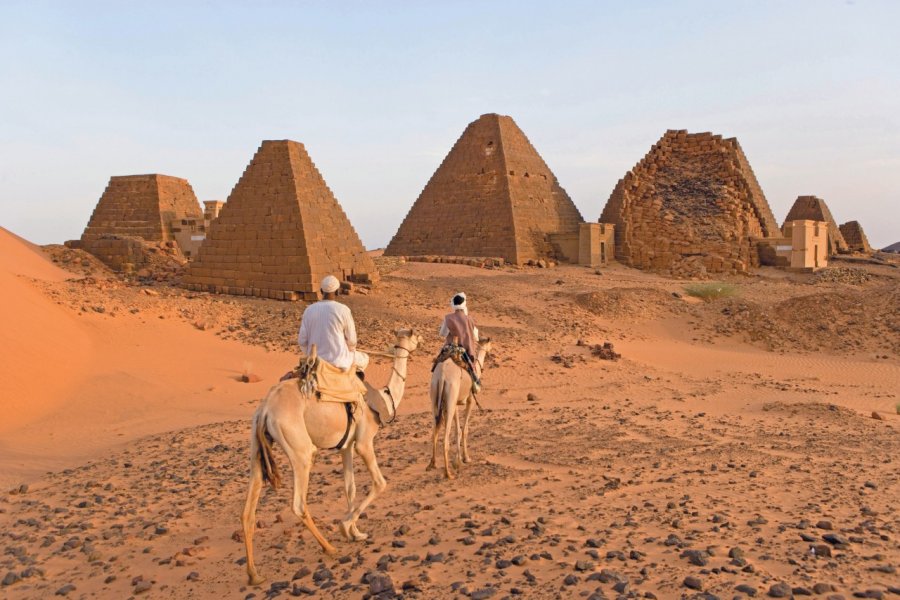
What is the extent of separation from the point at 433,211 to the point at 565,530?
2781 centimetres

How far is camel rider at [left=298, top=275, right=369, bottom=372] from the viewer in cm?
532

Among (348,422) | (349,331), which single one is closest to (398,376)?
(349,331)

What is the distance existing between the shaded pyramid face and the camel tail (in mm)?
24627

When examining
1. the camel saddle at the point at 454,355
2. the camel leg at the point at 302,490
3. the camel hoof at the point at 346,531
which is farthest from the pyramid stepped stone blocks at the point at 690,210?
the camel leg at the point at 302,490

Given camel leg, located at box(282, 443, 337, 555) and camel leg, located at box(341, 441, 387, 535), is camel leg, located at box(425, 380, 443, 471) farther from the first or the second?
camel leg, located at box(282, 443, 337, 555)

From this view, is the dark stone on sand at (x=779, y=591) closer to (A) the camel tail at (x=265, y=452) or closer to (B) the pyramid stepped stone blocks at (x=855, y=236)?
(A) the camel tail at (x=265, y=452)

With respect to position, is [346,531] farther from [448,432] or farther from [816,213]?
[816,213]

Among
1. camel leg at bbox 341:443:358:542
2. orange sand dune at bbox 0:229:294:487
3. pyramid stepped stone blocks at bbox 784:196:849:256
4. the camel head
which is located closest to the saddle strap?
camel leg at bbox 341:443:358:542

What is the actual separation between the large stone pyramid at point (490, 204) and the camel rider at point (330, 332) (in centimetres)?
2273

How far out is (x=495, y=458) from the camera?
23.7 ft

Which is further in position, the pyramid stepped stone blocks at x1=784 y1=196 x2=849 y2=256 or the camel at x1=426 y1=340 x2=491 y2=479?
the pyramid stepped stone blocks at x1=784 y1=196 x2=849 y2=256

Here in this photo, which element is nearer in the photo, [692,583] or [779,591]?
[779,591]

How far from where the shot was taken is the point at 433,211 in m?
32.1

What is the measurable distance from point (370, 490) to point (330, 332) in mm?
1231
